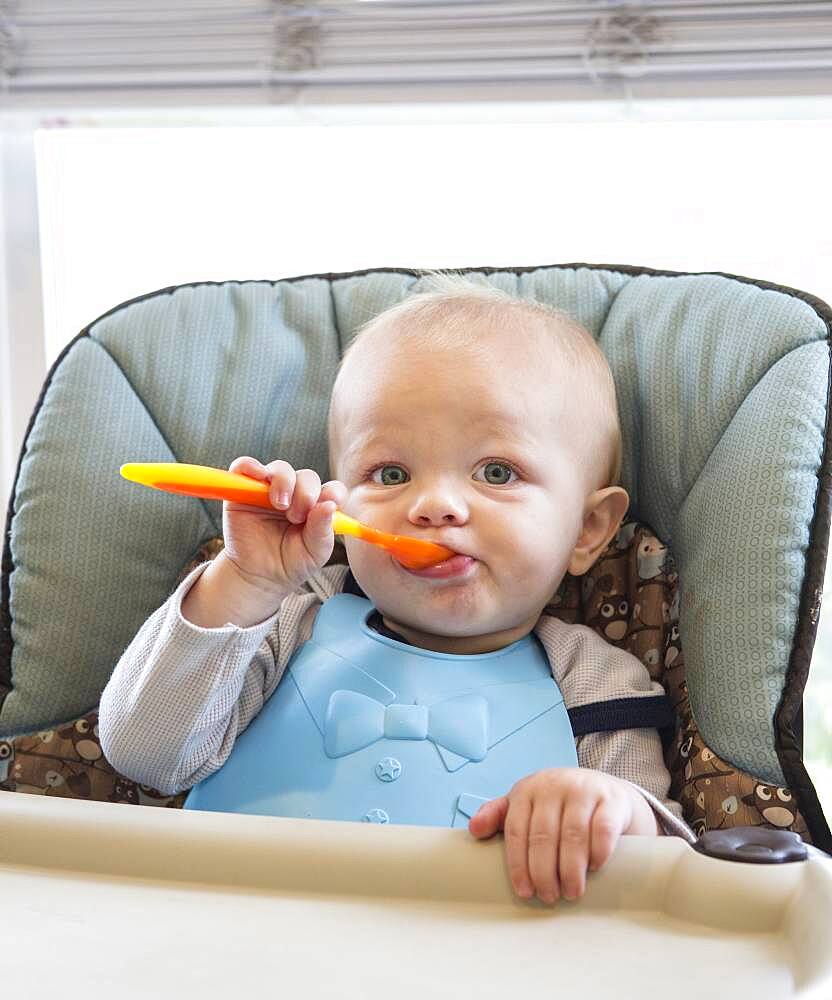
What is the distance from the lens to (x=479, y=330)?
115 centimetres

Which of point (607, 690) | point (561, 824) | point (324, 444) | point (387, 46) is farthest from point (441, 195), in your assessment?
point (561, 824)

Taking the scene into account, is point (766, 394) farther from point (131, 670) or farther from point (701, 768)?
point (131, 670)

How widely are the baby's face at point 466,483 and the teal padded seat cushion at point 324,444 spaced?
120mm

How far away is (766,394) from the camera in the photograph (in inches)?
43.5

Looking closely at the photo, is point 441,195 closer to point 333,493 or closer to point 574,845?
point 333,493

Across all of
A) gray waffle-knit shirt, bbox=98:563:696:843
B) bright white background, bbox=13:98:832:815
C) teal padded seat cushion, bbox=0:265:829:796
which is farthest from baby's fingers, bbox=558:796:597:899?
bright white background, bbox=13:98:832:815

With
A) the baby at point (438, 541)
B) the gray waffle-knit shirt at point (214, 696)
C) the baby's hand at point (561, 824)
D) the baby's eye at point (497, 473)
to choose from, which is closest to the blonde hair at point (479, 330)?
the baby at point (438, 541)

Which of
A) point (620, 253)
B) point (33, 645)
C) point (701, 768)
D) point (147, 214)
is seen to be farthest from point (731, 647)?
point (147, 214)

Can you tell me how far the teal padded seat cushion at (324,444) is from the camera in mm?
1039

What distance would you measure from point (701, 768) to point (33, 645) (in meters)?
0.64

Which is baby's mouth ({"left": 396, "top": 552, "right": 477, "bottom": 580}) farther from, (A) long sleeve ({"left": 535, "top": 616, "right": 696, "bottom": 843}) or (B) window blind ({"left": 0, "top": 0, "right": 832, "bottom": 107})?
(B) window blind ({"left": 0, "top": 0, "right": 832, "bottom": 107})

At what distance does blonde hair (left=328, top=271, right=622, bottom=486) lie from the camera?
45.1 inches

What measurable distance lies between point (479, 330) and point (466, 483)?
0.52ft

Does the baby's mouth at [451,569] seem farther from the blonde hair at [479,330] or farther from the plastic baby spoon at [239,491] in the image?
the blonde hair at [479,330]
